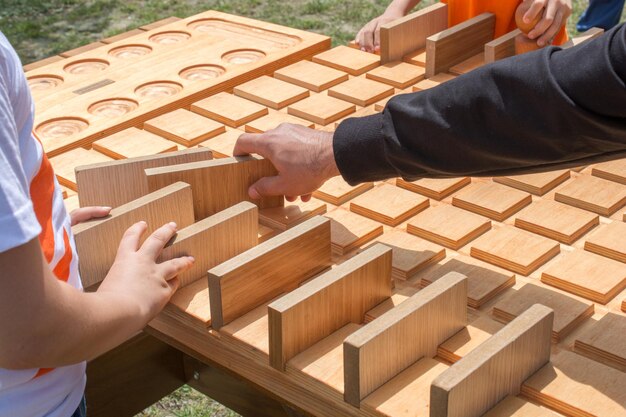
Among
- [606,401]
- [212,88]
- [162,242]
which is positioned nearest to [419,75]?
[212,88]

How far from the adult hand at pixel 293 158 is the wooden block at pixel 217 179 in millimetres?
22

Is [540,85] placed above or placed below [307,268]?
above

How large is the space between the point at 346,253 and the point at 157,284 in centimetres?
37

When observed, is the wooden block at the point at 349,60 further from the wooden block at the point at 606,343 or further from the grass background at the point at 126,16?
the grass background at the point at 126,16

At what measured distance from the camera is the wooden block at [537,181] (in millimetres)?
1725

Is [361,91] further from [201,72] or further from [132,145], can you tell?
[132,145]

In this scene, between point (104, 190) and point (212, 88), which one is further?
point (212, 88)

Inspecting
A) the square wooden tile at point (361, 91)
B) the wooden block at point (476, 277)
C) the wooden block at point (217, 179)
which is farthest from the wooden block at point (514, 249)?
the square wooden tile at point (361, 91)

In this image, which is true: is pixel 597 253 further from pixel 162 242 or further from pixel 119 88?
pixel 119 88

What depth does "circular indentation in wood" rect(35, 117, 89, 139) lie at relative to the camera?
1991mm

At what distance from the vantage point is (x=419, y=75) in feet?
7.35

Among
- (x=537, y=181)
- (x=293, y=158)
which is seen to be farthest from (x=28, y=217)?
(x=537, y=181)

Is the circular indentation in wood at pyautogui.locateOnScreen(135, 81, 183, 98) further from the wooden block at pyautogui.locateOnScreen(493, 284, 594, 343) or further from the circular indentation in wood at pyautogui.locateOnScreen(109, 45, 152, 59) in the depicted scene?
the wooden block at pyautogui.locateOnScreen(493, 284, 594, 343)

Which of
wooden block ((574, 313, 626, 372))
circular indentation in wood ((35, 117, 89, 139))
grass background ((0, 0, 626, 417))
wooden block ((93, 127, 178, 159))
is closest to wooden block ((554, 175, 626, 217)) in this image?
wooden block ((574, 313, 626, 372))
